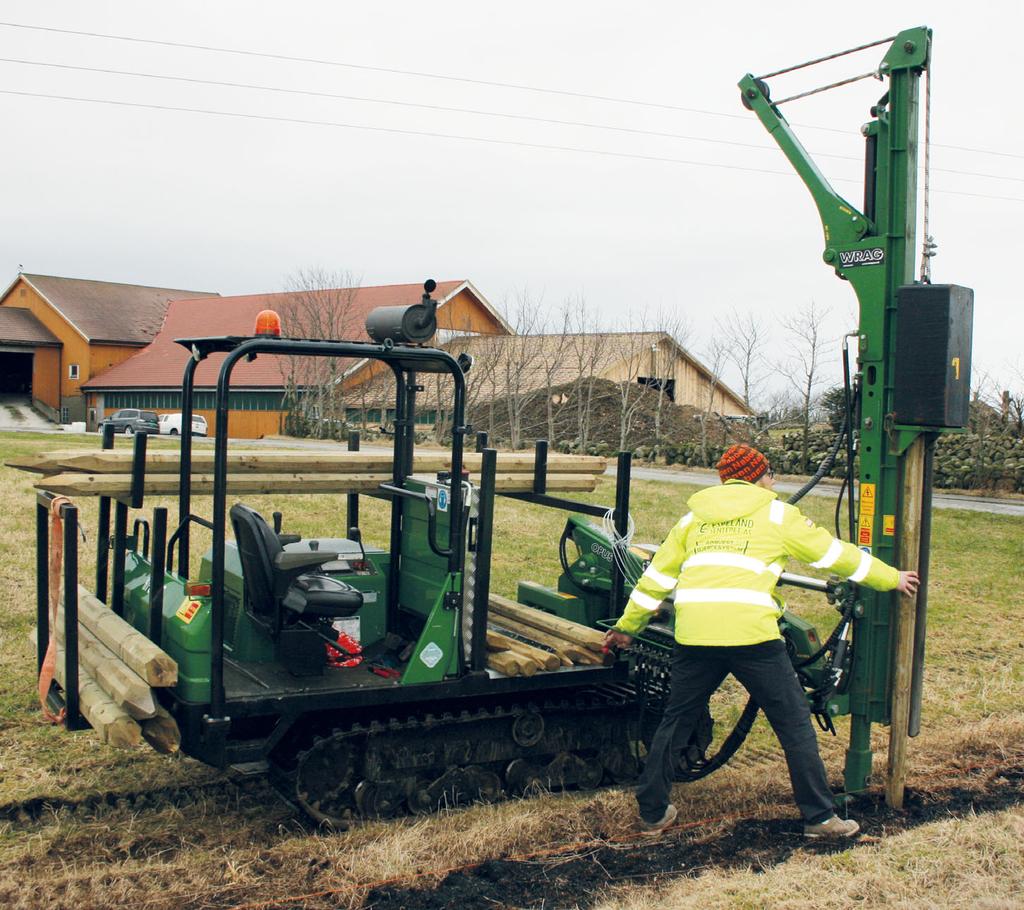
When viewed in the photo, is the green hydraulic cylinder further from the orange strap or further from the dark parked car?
the dark parked car

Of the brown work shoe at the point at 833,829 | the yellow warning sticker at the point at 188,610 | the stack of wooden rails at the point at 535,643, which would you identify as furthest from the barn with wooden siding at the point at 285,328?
the brown work shoe at the point at 833,829

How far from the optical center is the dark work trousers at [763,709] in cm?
525

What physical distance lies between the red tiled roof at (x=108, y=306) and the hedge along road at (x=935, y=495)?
3088cm

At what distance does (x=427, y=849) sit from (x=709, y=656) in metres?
1.61

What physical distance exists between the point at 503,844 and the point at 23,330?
52.8m

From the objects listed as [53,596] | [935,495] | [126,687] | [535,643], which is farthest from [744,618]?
[935,495]

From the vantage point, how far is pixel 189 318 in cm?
4884

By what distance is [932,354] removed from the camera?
549 centimetres

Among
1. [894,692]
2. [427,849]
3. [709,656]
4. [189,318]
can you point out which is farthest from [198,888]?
[189,318]

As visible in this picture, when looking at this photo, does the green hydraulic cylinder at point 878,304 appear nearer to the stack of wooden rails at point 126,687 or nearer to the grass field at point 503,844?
the grass field at point 503,844

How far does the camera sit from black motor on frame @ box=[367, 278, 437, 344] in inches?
216

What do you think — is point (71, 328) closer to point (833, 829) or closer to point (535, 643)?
point (535, 643)

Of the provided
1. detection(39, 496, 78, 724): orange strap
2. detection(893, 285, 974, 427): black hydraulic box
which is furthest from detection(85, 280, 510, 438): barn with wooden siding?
detection(893, 285, 974, 427): black hydraulic box

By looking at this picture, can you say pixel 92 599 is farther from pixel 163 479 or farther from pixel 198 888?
pixel 198 888
